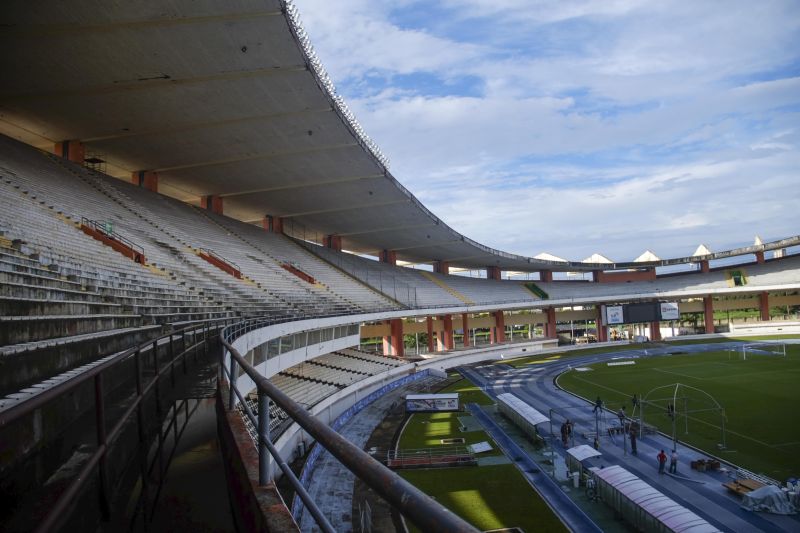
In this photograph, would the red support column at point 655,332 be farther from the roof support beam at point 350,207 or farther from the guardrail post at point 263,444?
the guardrail post at point 263,444

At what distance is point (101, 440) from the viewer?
2545 mm

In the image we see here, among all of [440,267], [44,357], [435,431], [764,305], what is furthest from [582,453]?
[764,305]

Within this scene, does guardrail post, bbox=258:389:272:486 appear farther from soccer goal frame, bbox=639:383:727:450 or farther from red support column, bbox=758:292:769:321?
red support column, bbox=758:292:769:321

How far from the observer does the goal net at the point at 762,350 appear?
144 ft

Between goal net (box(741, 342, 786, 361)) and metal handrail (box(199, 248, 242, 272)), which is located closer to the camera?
metal handrail (box(199, 248, 242, 272))

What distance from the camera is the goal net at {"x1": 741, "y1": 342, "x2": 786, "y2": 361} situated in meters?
43.9

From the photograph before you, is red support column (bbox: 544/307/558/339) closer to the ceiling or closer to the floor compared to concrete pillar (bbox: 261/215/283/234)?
closer to the floor

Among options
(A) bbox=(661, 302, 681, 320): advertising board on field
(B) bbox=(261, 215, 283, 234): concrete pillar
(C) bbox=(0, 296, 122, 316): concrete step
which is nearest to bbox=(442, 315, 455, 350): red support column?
(B) bbox=(261, 215, 283, 234): concrete pillar

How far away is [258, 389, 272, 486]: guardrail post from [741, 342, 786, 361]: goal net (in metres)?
48.0

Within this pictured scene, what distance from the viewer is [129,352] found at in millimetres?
3533

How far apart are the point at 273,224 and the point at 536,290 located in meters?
35.9

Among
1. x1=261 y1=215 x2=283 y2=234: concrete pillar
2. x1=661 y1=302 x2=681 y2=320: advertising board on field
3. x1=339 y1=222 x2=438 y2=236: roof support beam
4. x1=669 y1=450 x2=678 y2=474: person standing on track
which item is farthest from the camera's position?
x1=661 y1=302 x2=681 y2=320: advertising board on field

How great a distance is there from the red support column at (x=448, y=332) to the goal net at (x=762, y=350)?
25508 millimetres

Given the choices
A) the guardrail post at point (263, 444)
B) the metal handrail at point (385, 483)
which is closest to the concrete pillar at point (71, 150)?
the guardrail post at point (263, 444)
